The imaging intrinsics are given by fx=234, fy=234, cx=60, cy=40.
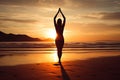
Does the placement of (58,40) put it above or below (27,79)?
above

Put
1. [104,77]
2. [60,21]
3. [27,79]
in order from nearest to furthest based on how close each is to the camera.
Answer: [27,79]
[104,77]
[60,21]

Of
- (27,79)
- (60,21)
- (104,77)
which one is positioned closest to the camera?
(27,79)

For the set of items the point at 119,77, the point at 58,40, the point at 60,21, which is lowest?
the point at 119,77

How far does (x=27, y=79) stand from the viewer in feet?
23.2

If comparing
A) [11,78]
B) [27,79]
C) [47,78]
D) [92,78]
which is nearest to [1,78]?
[11,78]

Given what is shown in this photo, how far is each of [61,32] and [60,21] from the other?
0.55m

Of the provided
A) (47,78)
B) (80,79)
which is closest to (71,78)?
(80,79)

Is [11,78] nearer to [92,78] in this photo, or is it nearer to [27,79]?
[27,79]

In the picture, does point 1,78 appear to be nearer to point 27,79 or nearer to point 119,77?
point 27,79

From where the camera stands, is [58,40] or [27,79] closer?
[27,79]

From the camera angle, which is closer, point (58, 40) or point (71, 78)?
point (71, 78)

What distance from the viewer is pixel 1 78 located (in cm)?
723

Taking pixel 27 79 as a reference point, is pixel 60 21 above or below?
above

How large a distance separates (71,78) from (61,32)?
178 inches
